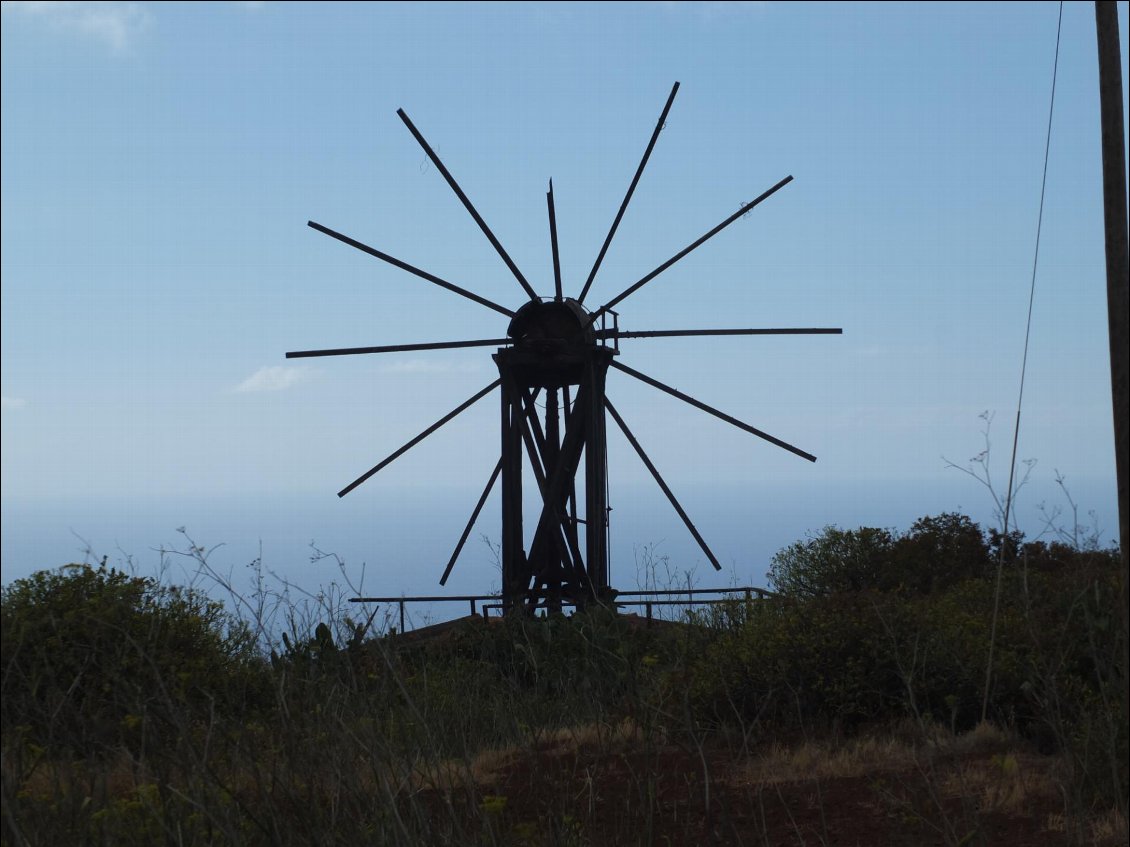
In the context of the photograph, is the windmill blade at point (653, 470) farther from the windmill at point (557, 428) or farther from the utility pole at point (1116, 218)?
the utility pole at point (1116, 218)

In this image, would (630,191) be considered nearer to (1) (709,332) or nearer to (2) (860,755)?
(1) (709,332)

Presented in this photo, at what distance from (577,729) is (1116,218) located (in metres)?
5.33

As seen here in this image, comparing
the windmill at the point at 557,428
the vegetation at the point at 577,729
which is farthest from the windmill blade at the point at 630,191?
the vegetation at the point at 577,729

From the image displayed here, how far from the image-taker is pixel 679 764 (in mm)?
7445

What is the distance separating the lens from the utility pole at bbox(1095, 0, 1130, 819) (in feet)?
14.5

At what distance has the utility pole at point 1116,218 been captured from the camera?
443 centimetres

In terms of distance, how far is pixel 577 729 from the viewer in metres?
8.36

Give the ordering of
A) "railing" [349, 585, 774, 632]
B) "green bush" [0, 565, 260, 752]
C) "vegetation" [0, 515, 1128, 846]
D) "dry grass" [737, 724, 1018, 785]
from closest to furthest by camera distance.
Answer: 1. "green bush" [0, 565, 260, 752]
2. "vegetation" [0, 515, 1128, 846]
3. "dry grass" [737, 724, 1018, 785]
4. "railing" [349, 585, 774, 632]

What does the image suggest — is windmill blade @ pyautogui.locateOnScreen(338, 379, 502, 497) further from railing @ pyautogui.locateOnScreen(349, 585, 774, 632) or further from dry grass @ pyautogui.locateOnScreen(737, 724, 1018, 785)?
dry grass @ pyautogui.locateOnScreen(737, 724, 1018, 785)

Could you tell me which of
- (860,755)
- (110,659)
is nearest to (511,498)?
(860,755)

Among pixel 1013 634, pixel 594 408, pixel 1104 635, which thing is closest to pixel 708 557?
pixel 594 408

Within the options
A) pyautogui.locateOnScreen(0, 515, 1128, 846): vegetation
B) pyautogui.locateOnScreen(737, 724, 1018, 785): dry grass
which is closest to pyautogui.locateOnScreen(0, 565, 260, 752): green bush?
pyautogui.locateOnScreen(0, 515, 1128, 846): vegetation

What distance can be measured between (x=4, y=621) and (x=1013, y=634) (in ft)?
24.1

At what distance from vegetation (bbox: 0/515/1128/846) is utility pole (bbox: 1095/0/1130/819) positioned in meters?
0.83
